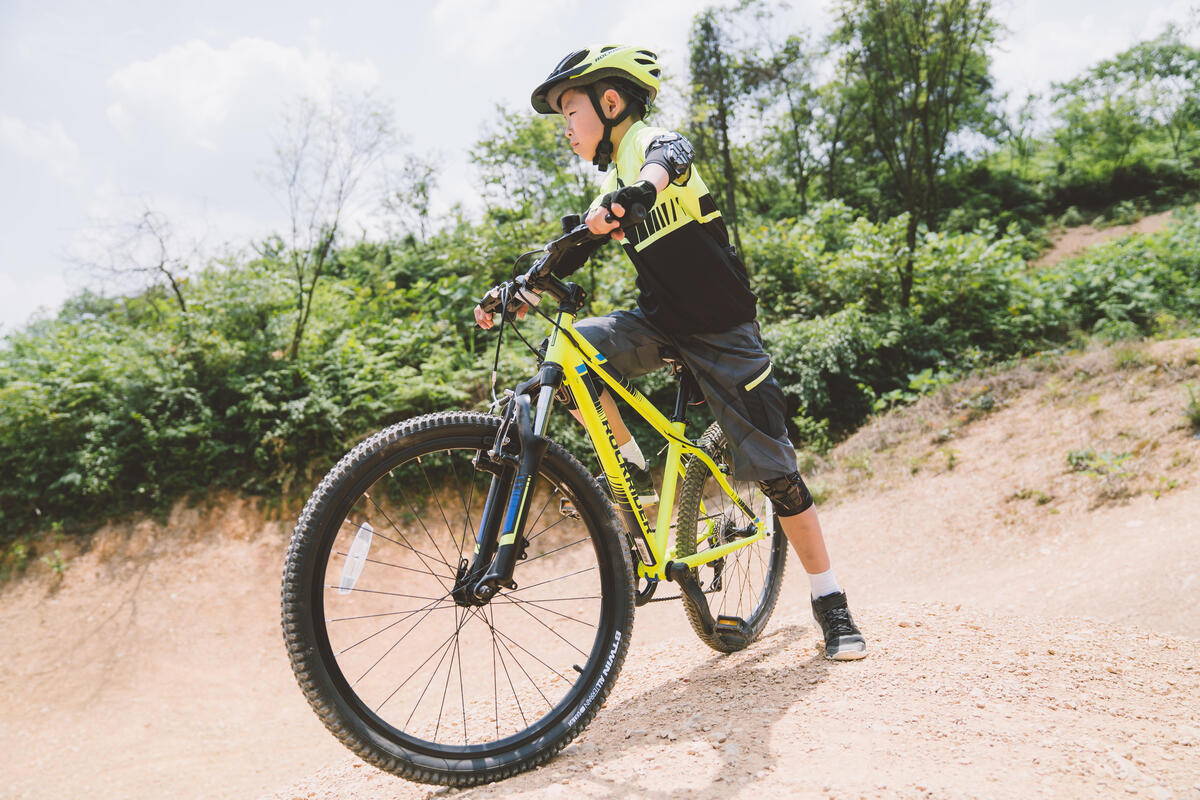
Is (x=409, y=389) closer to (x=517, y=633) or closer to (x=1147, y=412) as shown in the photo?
(x=517, y=633)

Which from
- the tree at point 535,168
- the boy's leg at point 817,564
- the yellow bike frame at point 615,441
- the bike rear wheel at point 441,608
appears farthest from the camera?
the tree at point 535,168

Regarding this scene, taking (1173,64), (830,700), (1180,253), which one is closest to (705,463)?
(830,700)

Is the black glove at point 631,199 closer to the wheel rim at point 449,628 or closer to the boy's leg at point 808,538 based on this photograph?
the wheel rim at point 449,628

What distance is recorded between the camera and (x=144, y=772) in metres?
5.67

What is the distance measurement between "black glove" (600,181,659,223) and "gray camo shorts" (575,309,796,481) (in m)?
0.65

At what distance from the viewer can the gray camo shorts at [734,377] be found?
3.00 metres

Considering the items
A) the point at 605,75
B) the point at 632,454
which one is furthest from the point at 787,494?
the point at 605,75

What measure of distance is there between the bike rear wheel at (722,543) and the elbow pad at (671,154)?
50.0 inches

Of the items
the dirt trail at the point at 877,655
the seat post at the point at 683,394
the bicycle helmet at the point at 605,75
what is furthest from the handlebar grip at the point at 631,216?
the dirt trail at the point at 877,655

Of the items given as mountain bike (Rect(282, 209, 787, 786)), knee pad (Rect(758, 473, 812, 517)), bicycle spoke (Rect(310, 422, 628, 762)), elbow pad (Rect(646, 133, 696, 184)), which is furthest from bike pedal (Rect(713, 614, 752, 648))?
elbow pad (Rect(646, 133, 696, 184))

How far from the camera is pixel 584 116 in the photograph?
9.61 feet

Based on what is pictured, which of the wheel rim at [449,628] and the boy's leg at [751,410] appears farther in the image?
the boy's leg at [751,410]

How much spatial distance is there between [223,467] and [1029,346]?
1114 cm

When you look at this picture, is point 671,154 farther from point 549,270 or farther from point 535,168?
point 535,168
